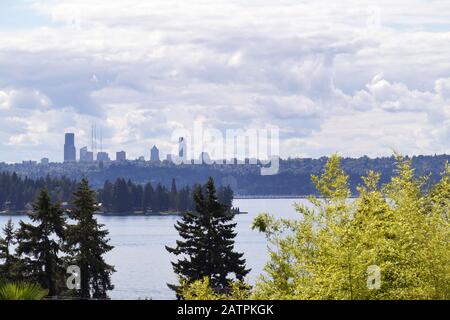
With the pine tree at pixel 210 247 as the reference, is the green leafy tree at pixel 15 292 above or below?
above

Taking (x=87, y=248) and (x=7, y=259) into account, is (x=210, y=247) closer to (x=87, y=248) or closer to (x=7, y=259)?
(x=87, y=248)

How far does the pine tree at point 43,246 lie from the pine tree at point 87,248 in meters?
1.51

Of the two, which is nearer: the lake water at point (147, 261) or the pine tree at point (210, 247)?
the pine tree at point (210, 247)

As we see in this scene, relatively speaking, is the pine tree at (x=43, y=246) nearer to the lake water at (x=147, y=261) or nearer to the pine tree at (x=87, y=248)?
the pine tree at (x=87, y=248)

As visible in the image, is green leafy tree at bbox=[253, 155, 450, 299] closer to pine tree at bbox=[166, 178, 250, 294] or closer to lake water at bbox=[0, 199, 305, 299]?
pine tree at bbox=[166, 178, 250, 294]

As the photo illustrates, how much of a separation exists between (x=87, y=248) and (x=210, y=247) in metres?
9.86

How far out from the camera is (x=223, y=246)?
216 feet

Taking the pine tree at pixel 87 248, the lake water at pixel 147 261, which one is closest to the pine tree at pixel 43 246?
the pine tree at pixel 87 248

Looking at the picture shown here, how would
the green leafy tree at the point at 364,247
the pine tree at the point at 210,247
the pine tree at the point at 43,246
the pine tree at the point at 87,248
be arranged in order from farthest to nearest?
the pine tree at the point at 210,247 → the pine tree at the point at 87,248 → the pine tree at the point at 43,246 → the green leafy tree at the point at 364,247

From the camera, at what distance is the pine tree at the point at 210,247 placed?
213ft

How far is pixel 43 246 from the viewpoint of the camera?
56594 millimetres

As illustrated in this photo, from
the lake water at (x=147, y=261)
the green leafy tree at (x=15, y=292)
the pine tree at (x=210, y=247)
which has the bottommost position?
the lake water at (x=147, y=261)

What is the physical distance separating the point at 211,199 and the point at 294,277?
3396 centimetres
